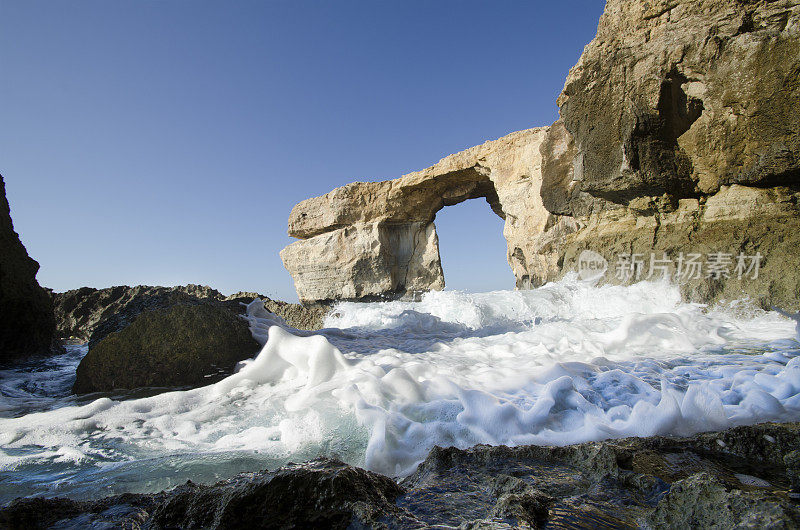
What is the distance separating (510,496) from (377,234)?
13262mm

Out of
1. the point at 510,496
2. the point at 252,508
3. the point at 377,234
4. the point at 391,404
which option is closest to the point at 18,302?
the point at 391,404

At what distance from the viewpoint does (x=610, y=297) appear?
5562mm

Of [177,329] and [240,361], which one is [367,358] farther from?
[177,329]

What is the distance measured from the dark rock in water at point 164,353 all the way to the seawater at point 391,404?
9.1 inches

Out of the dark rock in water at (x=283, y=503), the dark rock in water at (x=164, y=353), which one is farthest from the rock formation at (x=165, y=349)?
the dark rock in water at (x=283, y=503)

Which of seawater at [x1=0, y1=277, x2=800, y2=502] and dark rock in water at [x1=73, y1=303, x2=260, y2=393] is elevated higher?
dark rock in water at [x1=73, y1=303, x2=260, y2=393]

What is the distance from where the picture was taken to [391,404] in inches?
79.1

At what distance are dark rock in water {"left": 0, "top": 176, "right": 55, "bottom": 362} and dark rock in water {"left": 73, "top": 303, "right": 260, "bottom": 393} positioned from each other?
183 cm

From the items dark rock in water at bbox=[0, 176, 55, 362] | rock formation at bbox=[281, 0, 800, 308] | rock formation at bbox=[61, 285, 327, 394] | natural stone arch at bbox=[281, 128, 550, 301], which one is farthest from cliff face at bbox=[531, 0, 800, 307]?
dark rock in water at bbox=[0, 176, 55, 362]

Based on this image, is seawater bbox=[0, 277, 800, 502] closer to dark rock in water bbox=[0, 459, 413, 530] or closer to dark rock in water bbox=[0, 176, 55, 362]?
dark rock in water bbox=[0, 459, 413, 530]

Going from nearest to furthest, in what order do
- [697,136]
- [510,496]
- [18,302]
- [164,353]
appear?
1. [510,496]
2. [164,353]
3. [18,302]
4. [697,136]
